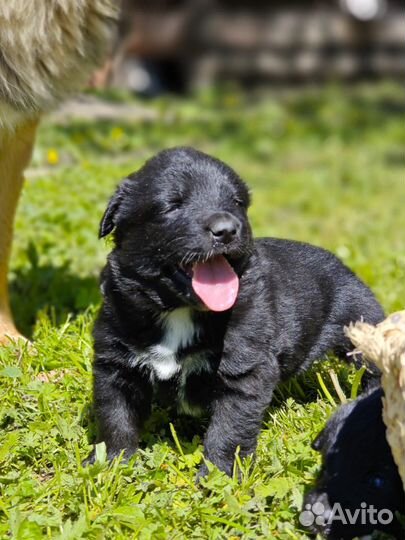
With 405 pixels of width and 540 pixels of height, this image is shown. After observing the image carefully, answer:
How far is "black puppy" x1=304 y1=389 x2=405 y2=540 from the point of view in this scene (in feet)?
8.61

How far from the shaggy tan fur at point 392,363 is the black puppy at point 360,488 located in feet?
0.58

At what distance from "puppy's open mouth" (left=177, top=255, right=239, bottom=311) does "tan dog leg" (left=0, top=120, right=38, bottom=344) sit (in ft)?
4.61

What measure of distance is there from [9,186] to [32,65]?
654mm

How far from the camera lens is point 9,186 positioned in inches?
163

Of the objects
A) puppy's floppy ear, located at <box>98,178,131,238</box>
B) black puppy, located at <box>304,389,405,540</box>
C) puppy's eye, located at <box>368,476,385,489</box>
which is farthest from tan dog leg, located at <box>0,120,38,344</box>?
puppy's eye, located at <box>368,476,385,489</box>

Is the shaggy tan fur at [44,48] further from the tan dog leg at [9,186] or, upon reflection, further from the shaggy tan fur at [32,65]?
the tan dog leg at [9,186]

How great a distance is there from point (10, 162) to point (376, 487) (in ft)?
7.92

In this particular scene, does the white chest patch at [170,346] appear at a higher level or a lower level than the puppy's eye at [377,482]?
higher

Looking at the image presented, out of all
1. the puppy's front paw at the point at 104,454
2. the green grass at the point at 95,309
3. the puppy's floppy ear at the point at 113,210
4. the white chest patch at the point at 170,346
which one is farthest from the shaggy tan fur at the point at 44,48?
the puppy's front paw at the point at 104,454

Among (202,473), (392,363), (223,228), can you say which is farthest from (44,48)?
(392,363)

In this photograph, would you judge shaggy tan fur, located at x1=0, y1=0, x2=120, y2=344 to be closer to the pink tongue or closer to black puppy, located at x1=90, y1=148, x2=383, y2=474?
black puppy, located at x1=90, y1=148, x2=383, y2=474

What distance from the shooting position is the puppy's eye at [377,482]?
2.65 meters

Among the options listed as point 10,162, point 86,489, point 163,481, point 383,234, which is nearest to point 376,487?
point 163,481

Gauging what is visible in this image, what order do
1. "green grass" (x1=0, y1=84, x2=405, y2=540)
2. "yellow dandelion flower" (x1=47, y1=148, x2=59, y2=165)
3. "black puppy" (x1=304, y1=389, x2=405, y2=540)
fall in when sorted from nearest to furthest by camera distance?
"black puppy" (x1=304, y1=389, x2=405, y2=540) → "green grass" (x1=0, y1=84, x2=405, y2=540) → "yellow dandelion flower" (x1=47, y1=148, x2=59, y2=165)
